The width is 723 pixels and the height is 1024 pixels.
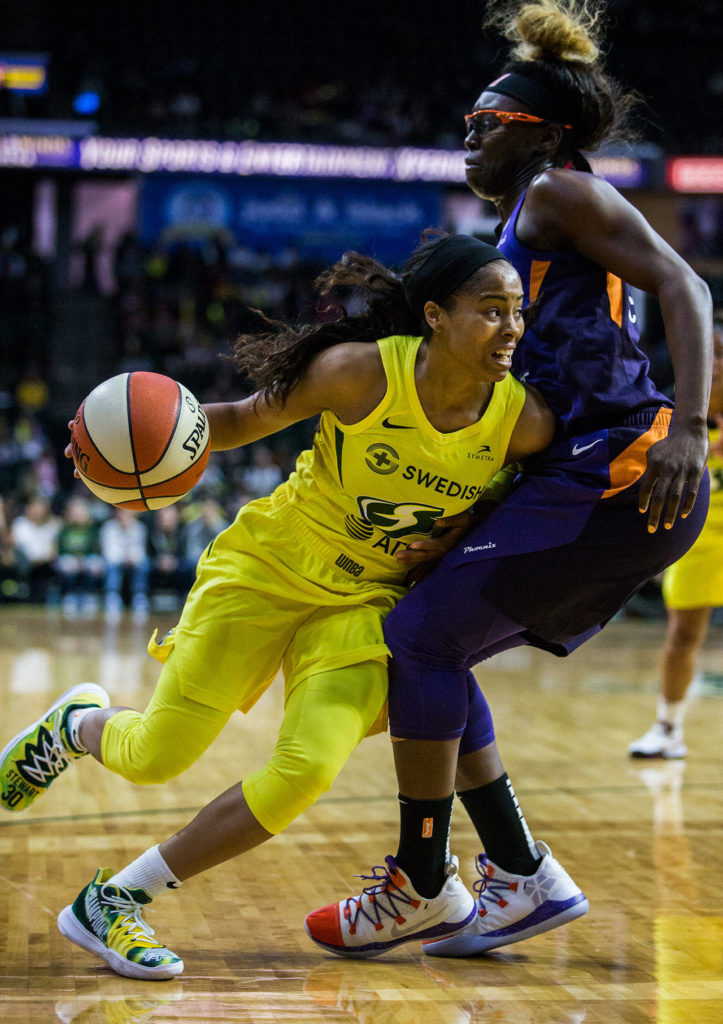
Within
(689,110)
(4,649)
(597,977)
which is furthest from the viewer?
(689,110)

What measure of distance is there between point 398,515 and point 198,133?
49.5 feet

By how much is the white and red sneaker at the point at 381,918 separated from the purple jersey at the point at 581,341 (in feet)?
3.51

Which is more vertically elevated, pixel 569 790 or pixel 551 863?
pixel 551 863

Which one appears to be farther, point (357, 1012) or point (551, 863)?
point (551, 863)

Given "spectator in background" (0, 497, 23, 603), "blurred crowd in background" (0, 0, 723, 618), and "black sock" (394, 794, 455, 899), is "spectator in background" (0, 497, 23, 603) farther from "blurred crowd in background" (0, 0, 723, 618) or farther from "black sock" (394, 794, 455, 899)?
"black sock" (394, 794, 455, 899)

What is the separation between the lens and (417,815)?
8.31 feet

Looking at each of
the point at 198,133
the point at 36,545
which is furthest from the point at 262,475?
the point at 198,133

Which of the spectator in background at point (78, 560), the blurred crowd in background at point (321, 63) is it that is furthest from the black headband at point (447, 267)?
the blurred crowd in background at point (321, 63)

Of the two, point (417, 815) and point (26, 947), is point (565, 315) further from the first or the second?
point (26, 947)

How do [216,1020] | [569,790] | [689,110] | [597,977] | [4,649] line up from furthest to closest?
1. [689,110]
2. [4,649]
3. [569,790]
4. [597,977]
5. [216,1020]

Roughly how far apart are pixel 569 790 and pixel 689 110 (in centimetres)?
1737

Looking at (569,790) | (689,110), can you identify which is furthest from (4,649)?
(689,110)

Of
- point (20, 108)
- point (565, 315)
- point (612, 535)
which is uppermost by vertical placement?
point (20, 108)

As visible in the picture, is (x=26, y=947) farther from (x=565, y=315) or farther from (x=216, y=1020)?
(x=565, y=315)
